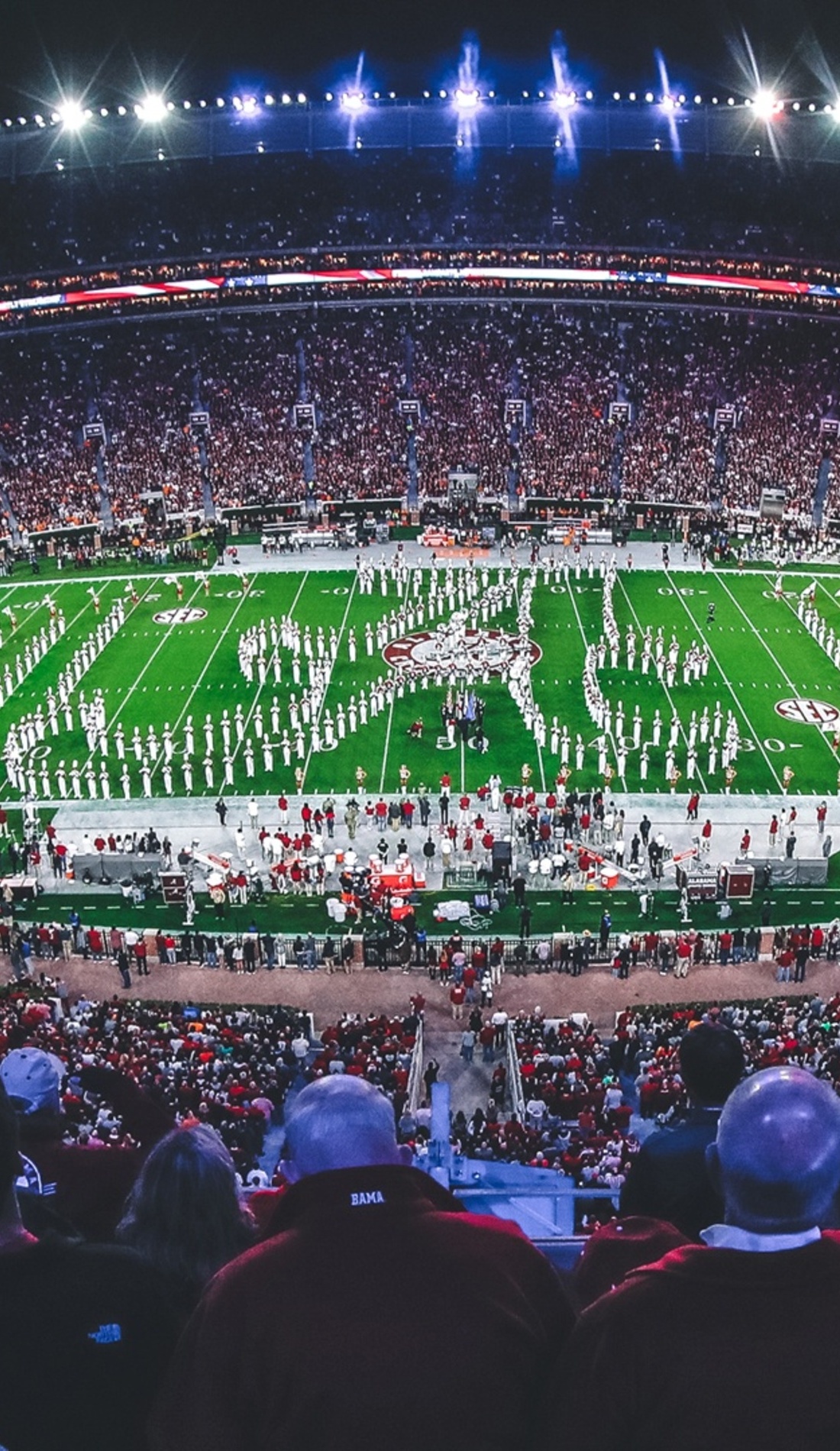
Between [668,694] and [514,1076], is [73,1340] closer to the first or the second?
[514,1076]

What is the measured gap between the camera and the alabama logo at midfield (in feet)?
109

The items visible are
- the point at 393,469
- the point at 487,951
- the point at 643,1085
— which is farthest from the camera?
the point at 393,469

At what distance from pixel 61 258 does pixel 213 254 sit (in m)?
5.87

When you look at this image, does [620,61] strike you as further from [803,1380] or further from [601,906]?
[803,1380]

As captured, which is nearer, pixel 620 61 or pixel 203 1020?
pixel 203 1020

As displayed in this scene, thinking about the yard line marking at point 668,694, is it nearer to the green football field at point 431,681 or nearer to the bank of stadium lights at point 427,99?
the green football field at point 431,681

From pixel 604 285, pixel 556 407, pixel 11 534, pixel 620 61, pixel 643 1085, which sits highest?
pixel 620 61

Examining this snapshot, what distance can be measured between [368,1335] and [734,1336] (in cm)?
64

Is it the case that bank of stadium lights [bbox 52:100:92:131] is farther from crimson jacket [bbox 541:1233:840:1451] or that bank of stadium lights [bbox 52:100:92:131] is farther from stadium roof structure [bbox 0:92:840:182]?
crimson jacket [bbox 541:1233:840:1451]

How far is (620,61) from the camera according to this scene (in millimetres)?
54906

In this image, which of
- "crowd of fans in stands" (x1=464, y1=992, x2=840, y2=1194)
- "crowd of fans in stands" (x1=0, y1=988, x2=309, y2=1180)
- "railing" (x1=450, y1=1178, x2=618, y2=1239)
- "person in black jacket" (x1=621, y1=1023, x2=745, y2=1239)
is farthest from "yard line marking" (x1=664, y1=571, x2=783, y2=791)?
"person in black jacket" (x1=621, y1=1023, x2=745, y2=1239)

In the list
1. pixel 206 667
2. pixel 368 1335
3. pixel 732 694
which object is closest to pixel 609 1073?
pixel 368 1335

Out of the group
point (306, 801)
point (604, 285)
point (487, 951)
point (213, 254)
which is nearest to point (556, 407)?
point (604, 285)

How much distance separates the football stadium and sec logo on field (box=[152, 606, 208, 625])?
37cm
